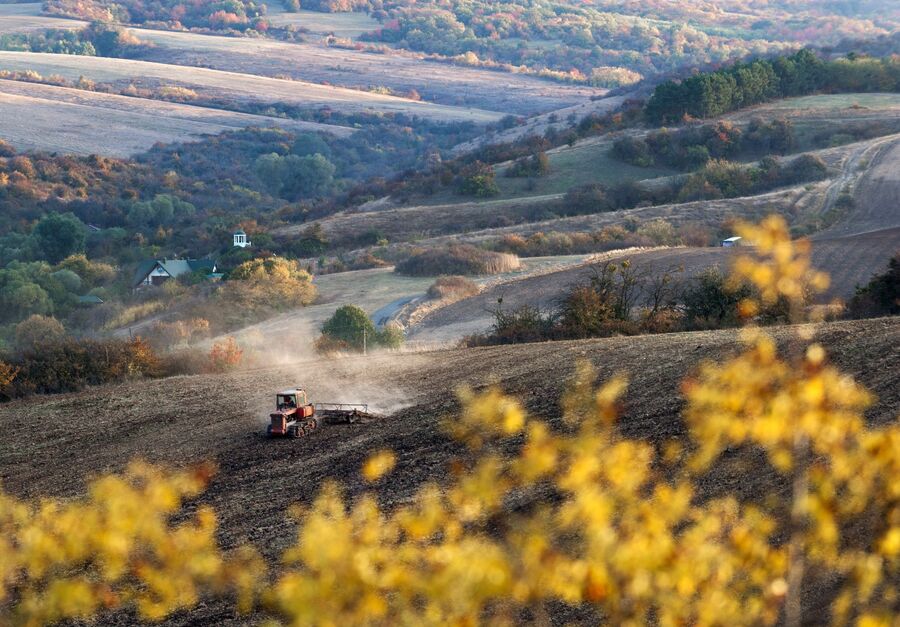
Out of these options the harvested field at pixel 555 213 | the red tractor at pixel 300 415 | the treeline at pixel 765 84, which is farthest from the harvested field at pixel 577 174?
the red tractor at pixel 300 415

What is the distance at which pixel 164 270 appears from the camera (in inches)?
2793

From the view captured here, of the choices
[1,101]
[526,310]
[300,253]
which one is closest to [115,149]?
[1,101]

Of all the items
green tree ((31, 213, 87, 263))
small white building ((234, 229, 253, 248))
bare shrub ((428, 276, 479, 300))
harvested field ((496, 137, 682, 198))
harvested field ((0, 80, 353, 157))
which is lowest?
harvested field ((0, 80, 353, 157))

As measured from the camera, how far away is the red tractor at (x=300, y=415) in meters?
21.5

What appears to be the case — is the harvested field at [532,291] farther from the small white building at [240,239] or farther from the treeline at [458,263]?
the small white building at [240,239]

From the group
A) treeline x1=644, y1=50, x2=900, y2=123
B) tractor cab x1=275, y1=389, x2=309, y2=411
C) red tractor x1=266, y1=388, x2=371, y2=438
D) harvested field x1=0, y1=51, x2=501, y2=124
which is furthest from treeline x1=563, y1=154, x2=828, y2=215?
harvested field x1=0, y1=51, x2=501, y2=124

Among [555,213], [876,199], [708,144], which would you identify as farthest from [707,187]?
[708,144]

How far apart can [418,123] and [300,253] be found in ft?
330

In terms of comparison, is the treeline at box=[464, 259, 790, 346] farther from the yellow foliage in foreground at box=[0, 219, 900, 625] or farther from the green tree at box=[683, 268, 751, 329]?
the yellow foliage in foreground at box=[0, 219, 900, 625]

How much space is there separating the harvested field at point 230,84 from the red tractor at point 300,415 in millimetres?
152034

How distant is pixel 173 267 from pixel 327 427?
52069 millimetres

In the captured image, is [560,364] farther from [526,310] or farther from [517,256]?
[517,256]

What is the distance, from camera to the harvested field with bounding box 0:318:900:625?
1652 centimetres

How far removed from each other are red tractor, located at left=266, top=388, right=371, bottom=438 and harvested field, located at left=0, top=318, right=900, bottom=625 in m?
0.29
